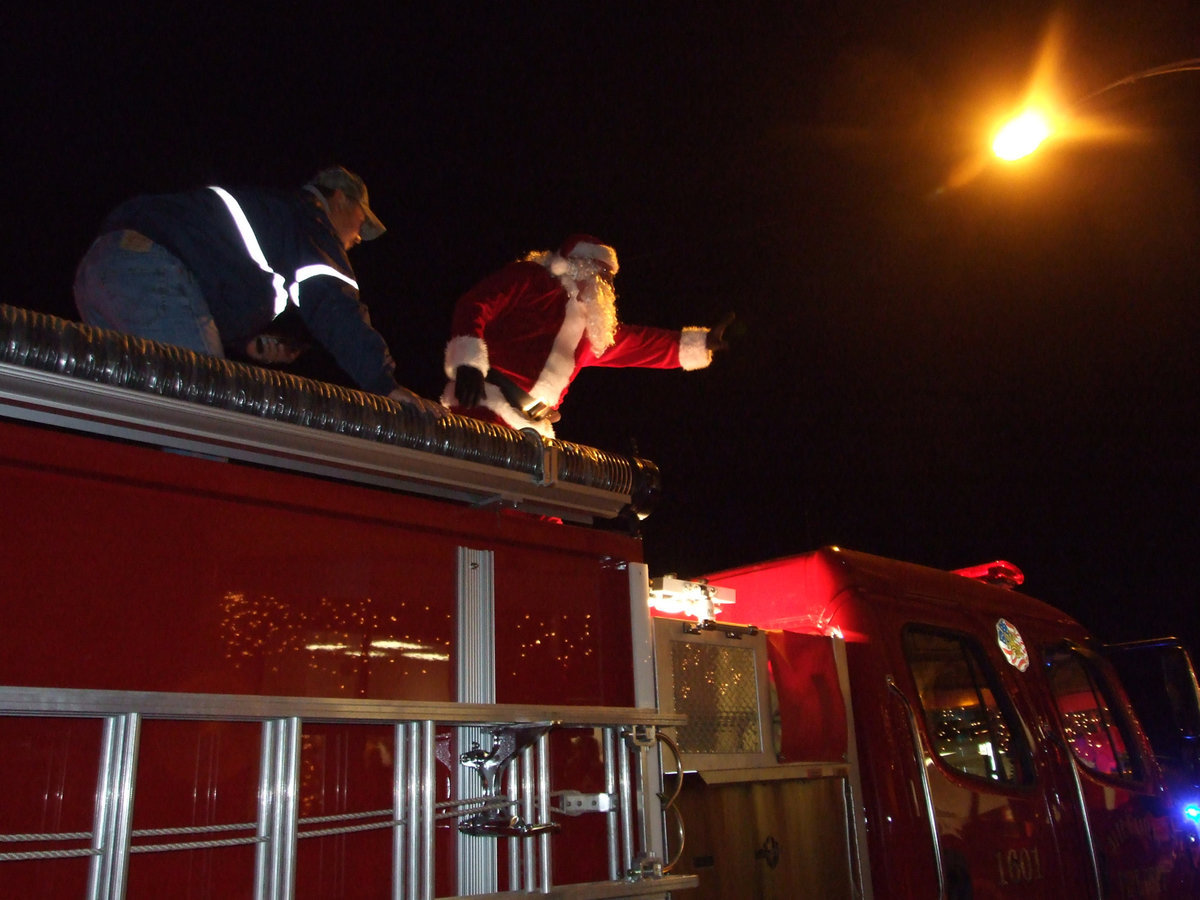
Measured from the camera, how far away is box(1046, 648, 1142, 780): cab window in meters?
4.66

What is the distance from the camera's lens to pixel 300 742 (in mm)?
1860

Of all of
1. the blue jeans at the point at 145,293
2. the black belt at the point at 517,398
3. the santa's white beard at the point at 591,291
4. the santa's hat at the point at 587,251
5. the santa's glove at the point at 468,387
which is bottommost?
the blue jeans at the point at 145,293

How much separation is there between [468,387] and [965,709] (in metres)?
2.31

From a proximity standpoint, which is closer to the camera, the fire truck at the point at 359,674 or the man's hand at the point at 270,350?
the fire truck at the point at 359,674

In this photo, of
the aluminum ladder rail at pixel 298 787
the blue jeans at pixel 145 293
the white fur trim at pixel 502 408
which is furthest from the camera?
the white fur trim at pixel 502 408

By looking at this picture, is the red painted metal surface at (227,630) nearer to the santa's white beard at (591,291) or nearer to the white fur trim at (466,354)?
the white fur trim at (466,354)

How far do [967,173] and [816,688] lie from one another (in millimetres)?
5184

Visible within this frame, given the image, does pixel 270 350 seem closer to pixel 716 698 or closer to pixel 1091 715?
pixel 716 698

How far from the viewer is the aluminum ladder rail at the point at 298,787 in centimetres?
160

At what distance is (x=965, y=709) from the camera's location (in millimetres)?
4078

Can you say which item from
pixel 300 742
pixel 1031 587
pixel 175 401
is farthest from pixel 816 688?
pixel 1031 587

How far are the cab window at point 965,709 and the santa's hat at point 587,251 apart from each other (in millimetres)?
2181

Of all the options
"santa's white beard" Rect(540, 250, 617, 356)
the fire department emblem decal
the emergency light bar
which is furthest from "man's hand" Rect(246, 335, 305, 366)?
the emergency light bar

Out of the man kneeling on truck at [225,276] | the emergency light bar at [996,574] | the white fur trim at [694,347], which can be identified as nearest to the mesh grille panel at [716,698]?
the man kneeling on truck at [225,276]
